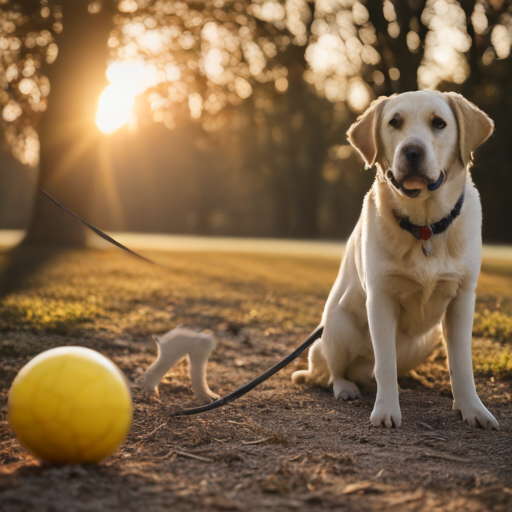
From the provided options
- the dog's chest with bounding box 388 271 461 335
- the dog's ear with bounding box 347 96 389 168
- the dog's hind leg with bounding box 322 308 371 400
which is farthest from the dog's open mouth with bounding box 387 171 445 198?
the dog's hind leg with bounding box 322 308 371 400

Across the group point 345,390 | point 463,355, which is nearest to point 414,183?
point 463,355

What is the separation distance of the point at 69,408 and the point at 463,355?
2420 mm

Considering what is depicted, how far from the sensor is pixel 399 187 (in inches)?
144

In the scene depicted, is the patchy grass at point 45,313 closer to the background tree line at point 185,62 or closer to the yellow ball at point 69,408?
the yellow ball at point 69,408

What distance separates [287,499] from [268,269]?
43.2 feet

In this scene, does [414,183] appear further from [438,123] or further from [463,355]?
[463,355]

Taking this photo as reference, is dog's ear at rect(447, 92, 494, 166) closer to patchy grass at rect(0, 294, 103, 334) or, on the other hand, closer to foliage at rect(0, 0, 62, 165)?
patchy grass at rect(0, 294, 103, 334)

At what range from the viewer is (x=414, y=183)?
3.54m

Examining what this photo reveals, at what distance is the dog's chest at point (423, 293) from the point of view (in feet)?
11.9

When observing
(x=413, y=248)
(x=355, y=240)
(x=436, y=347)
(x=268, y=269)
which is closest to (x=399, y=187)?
(x=413, y=248)

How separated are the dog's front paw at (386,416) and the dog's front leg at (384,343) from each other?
2 centimetres

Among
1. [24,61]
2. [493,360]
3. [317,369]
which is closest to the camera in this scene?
[317,369]

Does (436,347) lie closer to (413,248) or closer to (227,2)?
(413,248)

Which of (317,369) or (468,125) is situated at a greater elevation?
(468,125)
